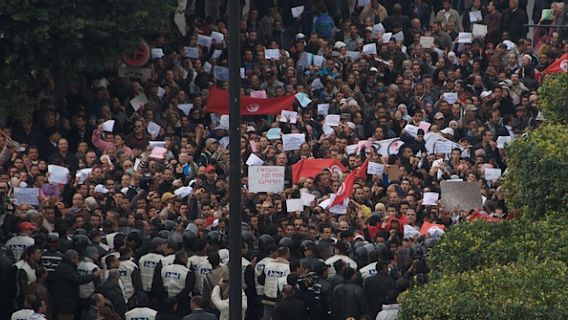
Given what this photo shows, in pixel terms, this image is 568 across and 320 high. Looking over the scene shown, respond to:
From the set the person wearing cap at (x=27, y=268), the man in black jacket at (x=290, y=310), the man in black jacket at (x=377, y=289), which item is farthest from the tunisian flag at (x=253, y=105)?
the man in black jacket at (x=290, y=310)

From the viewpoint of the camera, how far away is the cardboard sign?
2353 centimetres

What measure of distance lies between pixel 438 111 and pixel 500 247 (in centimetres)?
1339

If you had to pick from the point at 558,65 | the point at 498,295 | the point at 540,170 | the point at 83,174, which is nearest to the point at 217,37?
the point at 558,65

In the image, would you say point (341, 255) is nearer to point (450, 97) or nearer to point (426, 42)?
point (450, 97)

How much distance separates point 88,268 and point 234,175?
596 cm

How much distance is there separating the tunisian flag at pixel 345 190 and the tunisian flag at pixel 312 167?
0.91 meters

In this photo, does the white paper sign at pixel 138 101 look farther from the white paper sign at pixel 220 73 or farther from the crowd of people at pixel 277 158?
the white paper sign at pixel 220 73

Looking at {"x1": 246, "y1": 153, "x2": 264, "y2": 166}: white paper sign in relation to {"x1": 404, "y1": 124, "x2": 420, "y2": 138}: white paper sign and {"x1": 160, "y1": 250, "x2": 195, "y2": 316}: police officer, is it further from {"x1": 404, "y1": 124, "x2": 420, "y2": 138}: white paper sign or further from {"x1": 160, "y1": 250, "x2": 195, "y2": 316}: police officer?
{"x1": 160, "y1": 250, "x2": 195, "y2": 316}: police officer

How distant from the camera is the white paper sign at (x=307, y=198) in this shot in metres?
24.8

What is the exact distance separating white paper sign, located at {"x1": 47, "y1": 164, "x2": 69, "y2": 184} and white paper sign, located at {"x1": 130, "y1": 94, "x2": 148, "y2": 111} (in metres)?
3.98

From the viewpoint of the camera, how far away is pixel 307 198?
24844 mm

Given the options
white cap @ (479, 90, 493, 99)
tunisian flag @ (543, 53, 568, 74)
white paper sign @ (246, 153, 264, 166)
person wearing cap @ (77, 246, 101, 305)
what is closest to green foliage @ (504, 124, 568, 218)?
person wearing cap @ (77, 246, 101, 305)

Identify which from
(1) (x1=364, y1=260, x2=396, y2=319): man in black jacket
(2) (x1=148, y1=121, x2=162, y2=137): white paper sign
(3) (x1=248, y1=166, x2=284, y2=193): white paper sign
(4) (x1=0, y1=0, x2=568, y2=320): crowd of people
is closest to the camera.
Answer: (1) (x1=364, y1=260, x2=396, y2=319): man in black jacket

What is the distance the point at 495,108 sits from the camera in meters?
28.8
